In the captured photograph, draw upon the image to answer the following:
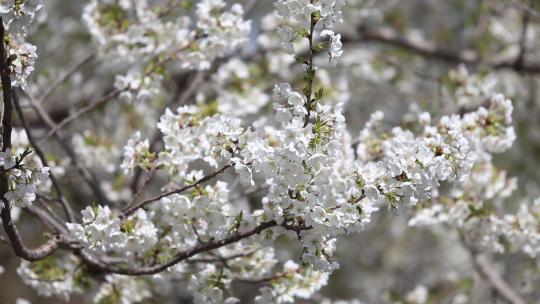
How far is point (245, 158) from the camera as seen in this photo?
223 centimetres

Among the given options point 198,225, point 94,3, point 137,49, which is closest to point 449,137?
point 198,225

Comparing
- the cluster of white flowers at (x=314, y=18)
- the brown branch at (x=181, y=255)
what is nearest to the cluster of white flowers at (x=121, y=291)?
the brown branch at (x=181, y=255)

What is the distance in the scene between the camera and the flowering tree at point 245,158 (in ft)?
7.19

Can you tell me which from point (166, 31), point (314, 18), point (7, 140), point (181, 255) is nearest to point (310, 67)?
point (314, 18)

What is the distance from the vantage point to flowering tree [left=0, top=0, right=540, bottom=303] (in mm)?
2191

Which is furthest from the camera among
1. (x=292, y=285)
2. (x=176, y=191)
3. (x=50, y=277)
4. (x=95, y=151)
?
(x=95, y=151)

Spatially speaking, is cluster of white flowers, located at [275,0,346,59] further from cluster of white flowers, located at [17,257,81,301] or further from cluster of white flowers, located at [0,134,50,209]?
cluster of white flowers, located at [17,257,81,301]

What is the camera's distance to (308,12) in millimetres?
2135

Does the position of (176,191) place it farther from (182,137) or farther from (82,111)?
(82,111)

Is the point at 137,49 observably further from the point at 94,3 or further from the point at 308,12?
the point at 308,12

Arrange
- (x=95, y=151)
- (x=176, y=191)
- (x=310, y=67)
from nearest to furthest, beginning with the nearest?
(x=310, y=67) < (x=176, y=191) < (x=95, y=151)

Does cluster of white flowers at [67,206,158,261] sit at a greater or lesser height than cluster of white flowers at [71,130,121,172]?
lesser

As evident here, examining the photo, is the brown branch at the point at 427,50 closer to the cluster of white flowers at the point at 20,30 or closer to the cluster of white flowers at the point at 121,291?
the cluster of white flowers at the point at 121,291

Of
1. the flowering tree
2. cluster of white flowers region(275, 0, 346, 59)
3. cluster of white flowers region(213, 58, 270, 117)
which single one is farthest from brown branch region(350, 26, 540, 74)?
cluster of white flowers region(275, 0, 346, 59)
